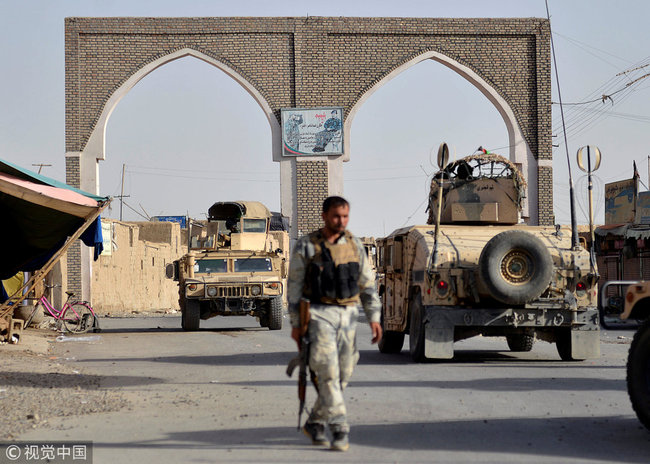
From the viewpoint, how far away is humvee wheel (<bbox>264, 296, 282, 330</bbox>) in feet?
71.8

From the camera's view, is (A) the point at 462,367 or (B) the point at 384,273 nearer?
(A) the point at 462,367

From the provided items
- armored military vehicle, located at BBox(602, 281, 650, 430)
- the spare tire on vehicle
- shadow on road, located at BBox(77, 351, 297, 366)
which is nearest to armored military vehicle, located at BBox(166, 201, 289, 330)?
shadow on road, located at BBox(77, 351, 297, 366)

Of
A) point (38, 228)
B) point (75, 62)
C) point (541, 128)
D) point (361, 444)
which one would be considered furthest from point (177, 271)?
point (361, 444)

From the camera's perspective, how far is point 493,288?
38.8 ft

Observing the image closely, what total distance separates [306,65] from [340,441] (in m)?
24.8

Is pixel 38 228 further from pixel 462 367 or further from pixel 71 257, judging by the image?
pixel 71 257

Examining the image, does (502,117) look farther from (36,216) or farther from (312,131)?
(36,216)

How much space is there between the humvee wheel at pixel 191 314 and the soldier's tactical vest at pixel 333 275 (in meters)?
15.1

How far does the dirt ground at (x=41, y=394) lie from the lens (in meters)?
7.89

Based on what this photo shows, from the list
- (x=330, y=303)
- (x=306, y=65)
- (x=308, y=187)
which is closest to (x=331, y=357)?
(x=330, y=303)

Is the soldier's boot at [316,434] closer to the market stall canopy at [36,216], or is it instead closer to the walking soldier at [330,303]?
the walking soldier at [330,303]

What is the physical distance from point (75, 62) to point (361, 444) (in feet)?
84.1

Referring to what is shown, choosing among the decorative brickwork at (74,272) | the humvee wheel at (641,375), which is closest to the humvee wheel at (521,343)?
the humvee wheel at (641,375)

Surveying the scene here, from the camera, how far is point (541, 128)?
3069cm
